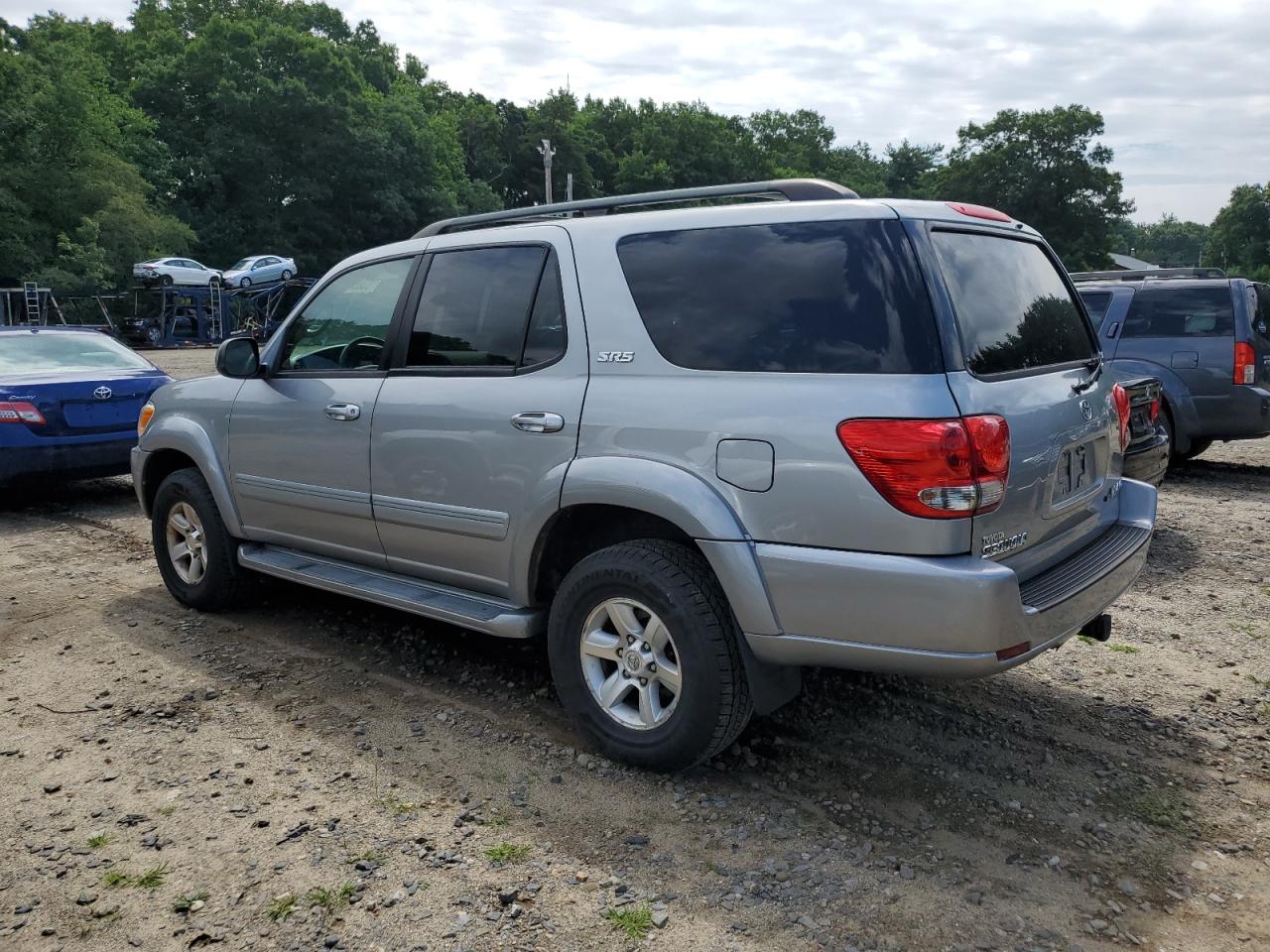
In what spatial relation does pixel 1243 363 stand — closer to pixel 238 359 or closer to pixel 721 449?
pixel 721 449

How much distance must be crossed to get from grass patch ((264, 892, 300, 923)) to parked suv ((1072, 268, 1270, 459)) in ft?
26.2

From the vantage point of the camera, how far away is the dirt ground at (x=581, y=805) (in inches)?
104

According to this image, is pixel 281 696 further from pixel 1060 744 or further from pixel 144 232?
pixel 144 232

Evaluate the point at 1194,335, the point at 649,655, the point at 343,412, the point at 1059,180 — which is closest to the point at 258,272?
the point at 1194,335

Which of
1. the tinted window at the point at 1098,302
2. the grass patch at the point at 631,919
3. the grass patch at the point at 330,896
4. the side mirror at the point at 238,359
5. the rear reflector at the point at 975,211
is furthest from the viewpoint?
the tinted window at the point at 1098,302

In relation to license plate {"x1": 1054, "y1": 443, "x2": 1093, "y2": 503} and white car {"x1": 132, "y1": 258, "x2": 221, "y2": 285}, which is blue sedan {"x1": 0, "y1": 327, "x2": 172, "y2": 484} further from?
white car {"x1": 132, "y1": 258, "x2": 221, "y2": 285}

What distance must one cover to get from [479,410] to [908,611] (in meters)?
1.79

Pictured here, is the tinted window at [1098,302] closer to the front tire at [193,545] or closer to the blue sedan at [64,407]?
the front tire at [193,545]

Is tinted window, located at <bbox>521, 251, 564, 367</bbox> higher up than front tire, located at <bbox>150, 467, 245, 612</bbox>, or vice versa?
tinted window, located at <bbox>521, 251, 564, 367</bbox>

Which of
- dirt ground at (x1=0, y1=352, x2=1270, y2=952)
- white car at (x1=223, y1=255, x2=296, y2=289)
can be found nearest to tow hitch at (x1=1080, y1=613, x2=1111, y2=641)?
dirt ground at (x1=0, y1=352, x2=1270, y2=952)

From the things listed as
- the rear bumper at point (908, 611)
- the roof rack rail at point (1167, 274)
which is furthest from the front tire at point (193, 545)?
the roof rack rail at point (1167, 274)

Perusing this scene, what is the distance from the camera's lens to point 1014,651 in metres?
2.89

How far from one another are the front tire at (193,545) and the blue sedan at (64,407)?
9.04ft

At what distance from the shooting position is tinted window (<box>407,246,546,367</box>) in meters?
3.84
